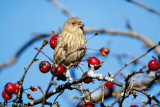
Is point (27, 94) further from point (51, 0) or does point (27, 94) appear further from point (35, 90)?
point (51, 0)

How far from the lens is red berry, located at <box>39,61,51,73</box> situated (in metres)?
3.09

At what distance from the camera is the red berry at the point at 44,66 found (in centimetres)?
309

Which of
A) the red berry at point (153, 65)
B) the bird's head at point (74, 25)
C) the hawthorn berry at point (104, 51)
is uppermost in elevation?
the bird's head at point (74, 25)

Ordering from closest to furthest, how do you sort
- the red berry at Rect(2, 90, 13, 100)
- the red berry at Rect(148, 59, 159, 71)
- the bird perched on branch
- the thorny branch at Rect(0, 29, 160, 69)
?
the red berry at Rect(148, 59, 159, 71), the red berry at Rect(2, 90, 13, 100), the bird perched on branch, the thorny branch at Rect(0, 29, 160, 69)

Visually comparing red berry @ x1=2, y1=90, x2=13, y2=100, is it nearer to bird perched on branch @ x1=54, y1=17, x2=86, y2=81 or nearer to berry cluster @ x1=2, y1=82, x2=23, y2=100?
berry cluster @ x1=2, y1=82, x2=23, y2=100

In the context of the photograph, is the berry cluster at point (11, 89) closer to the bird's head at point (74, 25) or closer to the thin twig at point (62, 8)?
the bird's head at point (74, 25)

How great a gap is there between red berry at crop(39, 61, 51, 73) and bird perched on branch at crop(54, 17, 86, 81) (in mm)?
1116

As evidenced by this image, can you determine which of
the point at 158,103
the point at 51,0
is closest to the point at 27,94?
the point at 158,103

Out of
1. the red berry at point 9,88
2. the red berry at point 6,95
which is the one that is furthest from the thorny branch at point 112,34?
the red berry at point 9,88

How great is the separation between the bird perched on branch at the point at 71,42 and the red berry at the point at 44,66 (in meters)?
1.12

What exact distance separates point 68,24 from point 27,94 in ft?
8.47

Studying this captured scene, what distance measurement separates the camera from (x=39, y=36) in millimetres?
8961

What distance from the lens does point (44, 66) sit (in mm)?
3092

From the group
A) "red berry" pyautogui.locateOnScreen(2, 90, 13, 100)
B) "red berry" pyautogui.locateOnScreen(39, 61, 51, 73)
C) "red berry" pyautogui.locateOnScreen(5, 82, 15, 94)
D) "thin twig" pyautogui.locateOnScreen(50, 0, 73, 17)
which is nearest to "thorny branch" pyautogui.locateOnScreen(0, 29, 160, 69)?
"thin twig" pyautogui.locateOnScreen(50, 0, 73, 17)
